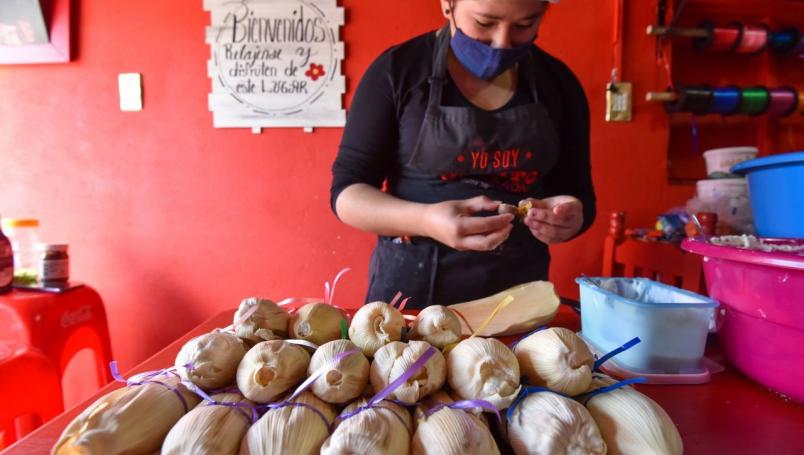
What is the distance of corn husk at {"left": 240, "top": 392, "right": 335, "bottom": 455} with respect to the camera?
0.36 m

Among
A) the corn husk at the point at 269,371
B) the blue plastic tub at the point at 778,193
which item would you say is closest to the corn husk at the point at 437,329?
the corn husk at the point at 269,371

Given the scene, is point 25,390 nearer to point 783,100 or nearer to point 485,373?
point 485,373

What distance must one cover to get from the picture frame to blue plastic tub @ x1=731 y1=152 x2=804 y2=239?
2525 mm

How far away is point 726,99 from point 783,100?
9.3 inches

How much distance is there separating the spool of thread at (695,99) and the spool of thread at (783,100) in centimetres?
25

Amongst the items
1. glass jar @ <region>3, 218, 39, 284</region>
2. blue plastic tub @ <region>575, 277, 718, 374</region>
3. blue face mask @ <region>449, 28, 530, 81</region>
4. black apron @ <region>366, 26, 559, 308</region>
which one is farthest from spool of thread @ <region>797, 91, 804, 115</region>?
glass jar @ <region>3, 218, 39, 284</region>

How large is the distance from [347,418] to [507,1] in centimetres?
80

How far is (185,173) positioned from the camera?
1.88 metres

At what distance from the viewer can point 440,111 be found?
1.01 m

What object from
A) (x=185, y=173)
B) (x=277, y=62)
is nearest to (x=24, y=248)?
(x=185, y=173)

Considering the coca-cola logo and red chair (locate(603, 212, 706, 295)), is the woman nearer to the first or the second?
red chair (locate(603, 212, 706, 295))

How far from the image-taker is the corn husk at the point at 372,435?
0.35 m

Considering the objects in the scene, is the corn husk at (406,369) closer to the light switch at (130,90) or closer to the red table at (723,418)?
the red table at (723,418)

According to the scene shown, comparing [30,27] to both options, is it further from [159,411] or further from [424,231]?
[159,411]
